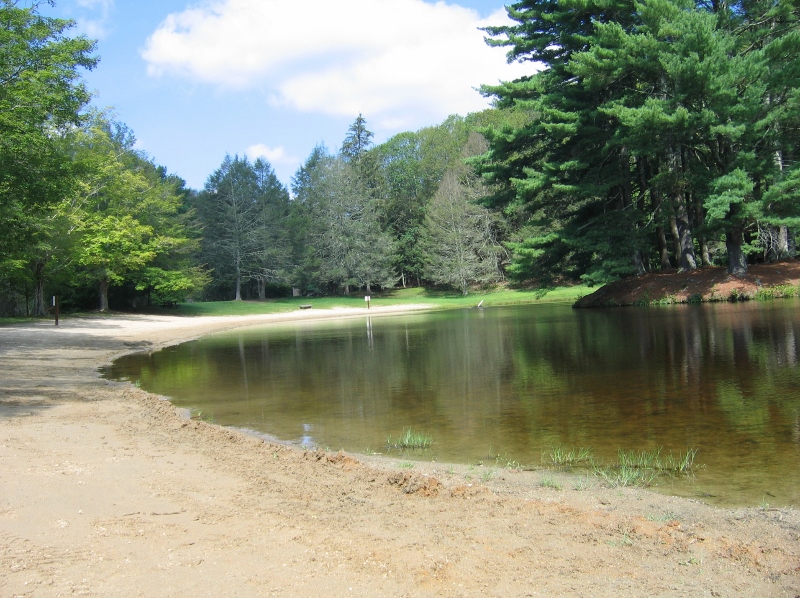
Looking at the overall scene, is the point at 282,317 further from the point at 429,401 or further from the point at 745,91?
the point at 429,401

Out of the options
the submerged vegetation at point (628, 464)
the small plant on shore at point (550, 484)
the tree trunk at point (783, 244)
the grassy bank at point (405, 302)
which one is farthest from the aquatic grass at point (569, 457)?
the grassy bank at point (405, 302)

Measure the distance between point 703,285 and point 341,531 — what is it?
2808cm

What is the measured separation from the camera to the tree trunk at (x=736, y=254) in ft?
87.9

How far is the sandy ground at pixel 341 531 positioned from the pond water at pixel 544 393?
1.11 meters

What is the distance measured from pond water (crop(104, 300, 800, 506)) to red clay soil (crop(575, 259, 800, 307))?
7.40 meters

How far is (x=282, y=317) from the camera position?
4038cm

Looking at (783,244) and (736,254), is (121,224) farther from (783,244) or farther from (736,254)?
(783,244)

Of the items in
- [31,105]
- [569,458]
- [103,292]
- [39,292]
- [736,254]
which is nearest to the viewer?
[569,458]

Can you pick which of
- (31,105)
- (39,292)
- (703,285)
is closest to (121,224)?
(39,292)

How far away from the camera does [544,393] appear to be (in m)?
9.98

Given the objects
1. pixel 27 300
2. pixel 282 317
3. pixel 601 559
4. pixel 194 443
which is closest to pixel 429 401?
pixel 194 443

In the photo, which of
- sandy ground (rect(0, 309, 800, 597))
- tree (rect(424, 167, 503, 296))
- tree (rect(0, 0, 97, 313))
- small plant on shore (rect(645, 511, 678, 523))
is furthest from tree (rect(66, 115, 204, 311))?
small plant on shore (rect(645, 511, 678, 523))

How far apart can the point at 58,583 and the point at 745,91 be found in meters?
28.4

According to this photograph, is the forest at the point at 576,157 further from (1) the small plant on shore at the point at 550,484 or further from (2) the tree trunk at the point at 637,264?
(1) the small plant on shore at the point at 550,484
